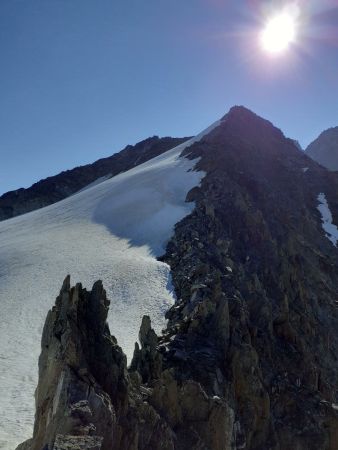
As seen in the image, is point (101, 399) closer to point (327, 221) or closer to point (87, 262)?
point (87, 262)

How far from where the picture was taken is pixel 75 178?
320ft

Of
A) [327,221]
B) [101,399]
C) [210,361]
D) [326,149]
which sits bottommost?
[326,149]

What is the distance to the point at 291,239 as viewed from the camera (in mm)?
40594

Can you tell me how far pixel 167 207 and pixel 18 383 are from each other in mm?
28275

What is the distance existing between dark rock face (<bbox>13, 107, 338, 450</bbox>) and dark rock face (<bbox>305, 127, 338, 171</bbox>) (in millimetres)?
123538

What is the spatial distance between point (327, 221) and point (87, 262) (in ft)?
111

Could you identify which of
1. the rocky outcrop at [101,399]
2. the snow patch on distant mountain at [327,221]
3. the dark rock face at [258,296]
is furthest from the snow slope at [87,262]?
the snow patch on distant mountain at [327,221]

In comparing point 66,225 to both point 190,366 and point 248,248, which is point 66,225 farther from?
point 190,366

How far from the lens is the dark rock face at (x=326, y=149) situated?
505 ft

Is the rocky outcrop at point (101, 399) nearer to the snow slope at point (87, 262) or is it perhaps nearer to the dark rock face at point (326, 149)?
the snow slope at point (87, 262)

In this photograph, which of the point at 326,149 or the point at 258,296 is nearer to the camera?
the point at 258,296

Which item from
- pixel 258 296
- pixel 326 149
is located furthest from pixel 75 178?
pixel 326 149

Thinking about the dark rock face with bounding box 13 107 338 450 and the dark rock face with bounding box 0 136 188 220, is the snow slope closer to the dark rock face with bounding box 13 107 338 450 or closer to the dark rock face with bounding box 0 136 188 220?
the dark rock face with bounding box 13 107 338 450

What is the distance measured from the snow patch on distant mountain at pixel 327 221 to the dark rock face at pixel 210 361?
14.9 meters
